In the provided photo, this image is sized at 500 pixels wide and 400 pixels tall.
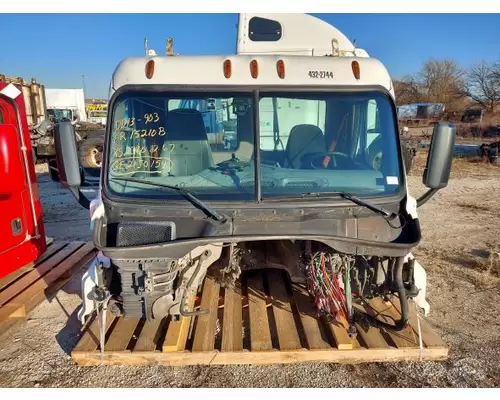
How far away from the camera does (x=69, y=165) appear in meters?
2.82

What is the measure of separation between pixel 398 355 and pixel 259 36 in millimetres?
3940

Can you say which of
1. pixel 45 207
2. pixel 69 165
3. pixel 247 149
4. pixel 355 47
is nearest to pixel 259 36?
pixel 355 47

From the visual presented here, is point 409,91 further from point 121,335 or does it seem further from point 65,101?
point 121,335

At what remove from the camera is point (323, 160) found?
2.98 metres

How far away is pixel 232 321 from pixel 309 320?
0.64 m

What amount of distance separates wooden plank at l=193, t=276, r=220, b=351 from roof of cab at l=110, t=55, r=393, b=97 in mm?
1905

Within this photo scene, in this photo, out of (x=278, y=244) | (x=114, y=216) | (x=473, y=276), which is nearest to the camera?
(x=114, y=216)

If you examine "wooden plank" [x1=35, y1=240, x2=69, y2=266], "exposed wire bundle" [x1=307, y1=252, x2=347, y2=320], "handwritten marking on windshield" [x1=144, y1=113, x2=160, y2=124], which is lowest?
"wooden plank" [x1=35, y1=240, x2=69, y2=266]

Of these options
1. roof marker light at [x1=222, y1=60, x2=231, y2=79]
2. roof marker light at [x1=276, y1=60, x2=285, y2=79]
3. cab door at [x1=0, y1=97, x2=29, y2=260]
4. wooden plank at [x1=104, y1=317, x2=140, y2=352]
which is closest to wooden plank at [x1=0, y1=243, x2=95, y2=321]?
cab door at [x1=0, y1=97, x2=29, y2=260]

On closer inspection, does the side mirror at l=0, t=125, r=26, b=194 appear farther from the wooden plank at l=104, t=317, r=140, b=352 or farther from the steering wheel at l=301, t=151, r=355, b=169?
the steering wheel at l=301, t=151, r=355, b=169

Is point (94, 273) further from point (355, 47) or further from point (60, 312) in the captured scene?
point (355, 47)

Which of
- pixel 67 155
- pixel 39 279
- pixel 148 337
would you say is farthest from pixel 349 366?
pixel 39 279

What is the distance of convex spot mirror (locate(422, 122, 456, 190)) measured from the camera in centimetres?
268

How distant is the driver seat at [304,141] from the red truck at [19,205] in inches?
106
